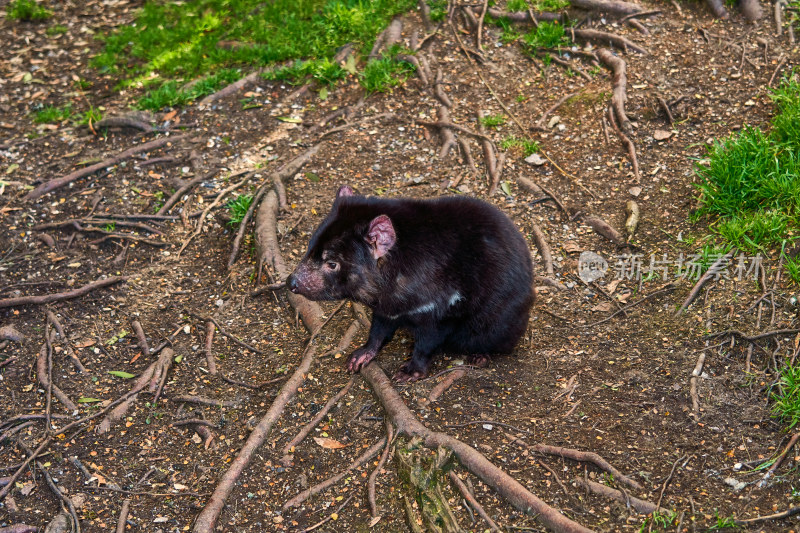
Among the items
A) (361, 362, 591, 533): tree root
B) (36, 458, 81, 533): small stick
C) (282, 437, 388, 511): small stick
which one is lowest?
(36, 458, 81, 533): small stick

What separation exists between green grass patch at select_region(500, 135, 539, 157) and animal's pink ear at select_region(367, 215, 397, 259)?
289cm

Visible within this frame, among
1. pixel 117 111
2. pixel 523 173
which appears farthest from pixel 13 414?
pixel 523 173

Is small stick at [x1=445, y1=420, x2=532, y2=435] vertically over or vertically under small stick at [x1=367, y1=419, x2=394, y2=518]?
over

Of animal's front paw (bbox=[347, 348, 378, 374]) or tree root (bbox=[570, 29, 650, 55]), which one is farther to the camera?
tree root (bbox=[570, 29, 650, 55])

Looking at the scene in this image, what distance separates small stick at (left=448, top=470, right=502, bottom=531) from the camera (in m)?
4.13

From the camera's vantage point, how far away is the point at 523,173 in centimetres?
695

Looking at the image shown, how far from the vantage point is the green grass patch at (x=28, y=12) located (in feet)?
32.9

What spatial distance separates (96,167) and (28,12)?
4.06 metres

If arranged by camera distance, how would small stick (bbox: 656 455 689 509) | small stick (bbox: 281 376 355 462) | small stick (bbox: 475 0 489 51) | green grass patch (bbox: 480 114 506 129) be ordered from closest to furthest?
1. small stick (bbox: 656 455 689 509)
2. small stick (bbox: 281 376 355 462)
3. green grass patch (bbox: 480 114 506 129)
4. small stick (bbox: 475 0 489 51)

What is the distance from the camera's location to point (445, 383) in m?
4.99

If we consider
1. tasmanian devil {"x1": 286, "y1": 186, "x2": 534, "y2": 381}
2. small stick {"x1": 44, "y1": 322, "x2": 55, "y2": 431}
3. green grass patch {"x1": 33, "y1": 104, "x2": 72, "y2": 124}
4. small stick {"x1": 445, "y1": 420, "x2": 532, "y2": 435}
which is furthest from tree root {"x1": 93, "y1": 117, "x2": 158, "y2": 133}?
small stick {"x1": 445, "y1": 420, "x2": 532, "y2": 435}

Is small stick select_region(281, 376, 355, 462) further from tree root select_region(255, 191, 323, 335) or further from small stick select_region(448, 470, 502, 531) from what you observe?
small stick select_region(448, 470, 502, 531)

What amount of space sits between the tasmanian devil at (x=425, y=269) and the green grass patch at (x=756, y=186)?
1808 mm

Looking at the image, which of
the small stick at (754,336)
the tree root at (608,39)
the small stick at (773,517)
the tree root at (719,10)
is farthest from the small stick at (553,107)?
the small stick at (773,517)
